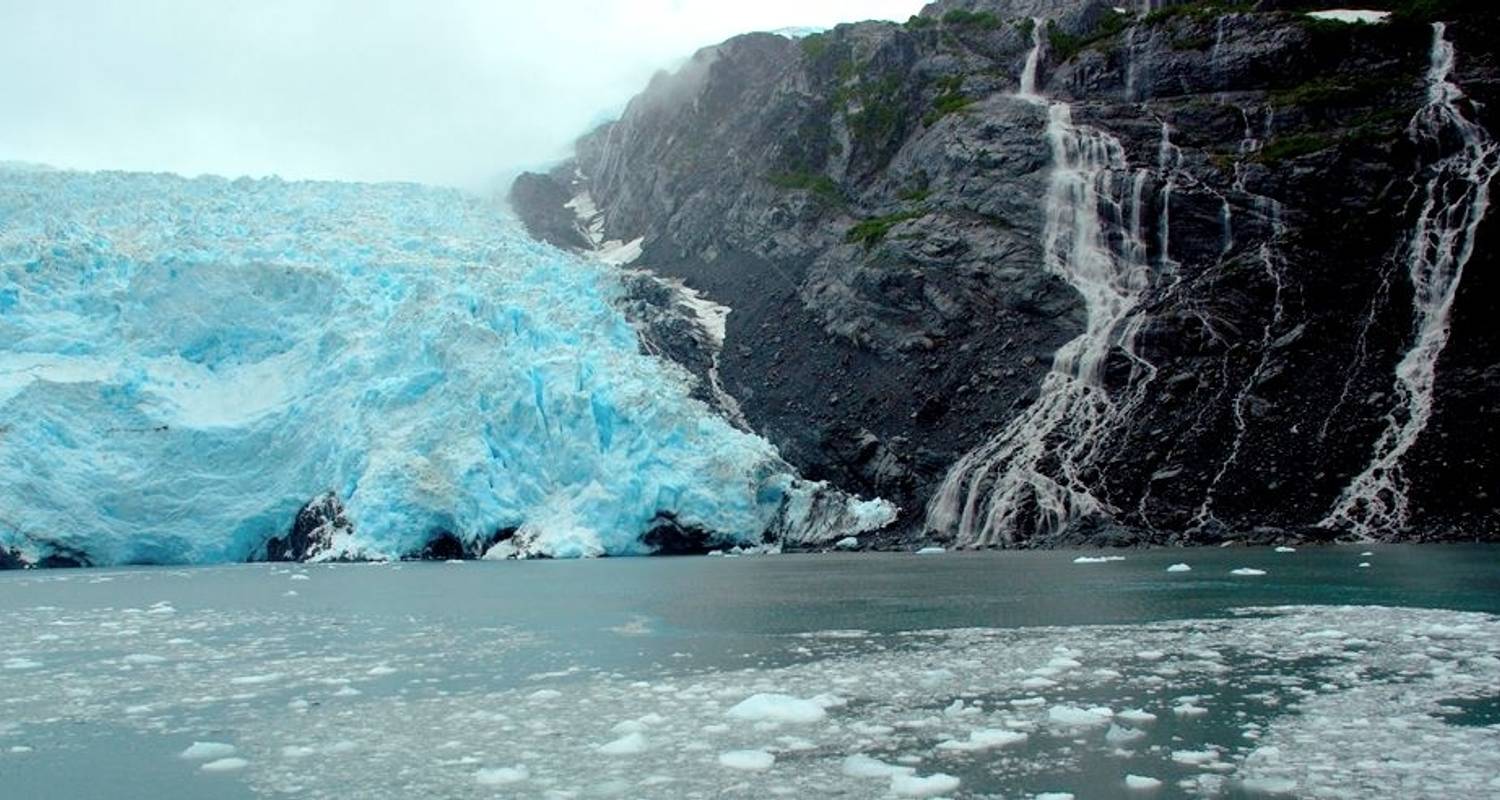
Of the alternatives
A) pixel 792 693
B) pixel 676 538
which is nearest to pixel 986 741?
pixel 792 693

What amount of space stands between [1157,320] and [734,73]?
3278cm

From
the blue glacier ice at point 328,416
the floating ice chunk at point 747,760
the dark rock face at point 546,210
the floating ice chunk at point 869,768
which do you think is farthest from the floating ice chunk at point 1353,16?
the floating ice chunk at point 747,760

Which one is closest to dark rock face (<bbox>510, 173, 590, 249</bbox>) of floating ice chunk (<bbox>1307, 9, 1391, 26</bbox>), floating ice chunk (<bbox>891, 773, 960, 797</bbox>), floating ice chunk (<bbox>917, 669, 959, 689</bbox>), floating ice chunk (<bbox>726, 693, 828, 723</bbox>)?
floating ice chunk (<bbox>1307, 9, 1391, 26</bbox>)

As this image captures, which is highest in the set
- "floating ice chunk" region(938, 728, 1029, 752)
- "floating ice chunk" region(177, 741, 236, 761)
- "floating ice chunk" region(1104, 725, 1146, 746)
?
"floating ice chunk" region(1104, 725, 1146, 746)

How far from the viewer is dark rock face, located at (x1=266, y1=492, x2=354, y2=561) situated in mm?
30844

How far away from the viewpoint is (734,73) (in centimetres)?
5878

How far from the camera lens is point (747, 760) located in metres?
6.91

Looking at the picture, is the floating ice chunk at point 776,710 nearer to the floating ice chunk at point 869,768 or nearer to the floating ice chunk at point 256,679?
the floating ice chunk at point 869,768

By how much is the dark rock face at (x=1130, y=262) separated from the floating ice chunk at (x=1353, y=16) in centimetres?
62

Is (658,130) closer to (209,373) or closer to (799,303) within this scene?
(799,303)

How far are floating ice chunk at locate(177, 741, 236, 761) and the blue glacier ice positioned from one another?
2303cm

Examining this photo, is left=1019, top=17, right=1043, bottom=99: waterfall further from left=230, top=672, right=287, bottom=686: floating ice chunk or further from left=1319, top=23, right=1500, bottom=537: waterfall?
left=230, top=672, right=287, bottom=686: floating ice chunk

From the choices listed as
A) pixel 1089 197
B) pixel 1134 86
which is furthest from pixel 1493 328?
pixel 1134 86

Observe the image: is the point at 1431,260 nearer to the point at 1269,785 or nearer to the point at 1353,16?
the point at 1353,16
